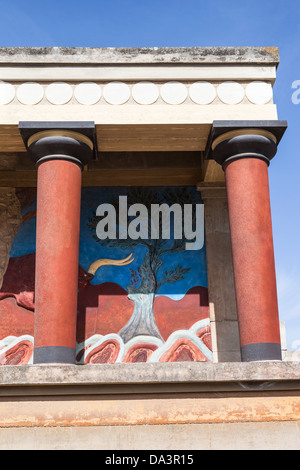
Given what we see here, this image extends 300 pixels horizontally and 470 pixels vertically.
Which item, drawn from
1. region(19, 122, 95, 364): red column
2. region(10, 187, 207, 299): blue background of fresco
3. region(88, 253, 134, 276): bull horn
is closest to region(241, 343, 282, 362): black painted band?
region(19, 122, 95, 364): red column

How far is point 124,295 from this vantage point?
408 inches

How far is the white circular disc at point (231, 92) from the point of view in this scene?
9.11 meters

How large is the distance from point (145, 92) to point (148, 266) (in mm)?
3307

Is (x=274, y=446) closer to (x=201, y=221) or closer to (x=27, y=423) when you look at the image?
(x=27, y=423)

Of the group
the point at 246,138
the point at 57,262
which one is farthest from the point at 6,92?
the point at 246,138

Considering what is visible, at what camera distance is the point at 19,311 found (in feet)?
33.7

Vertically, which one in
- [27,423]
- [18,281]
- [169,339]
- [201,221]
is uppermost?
[201,221]

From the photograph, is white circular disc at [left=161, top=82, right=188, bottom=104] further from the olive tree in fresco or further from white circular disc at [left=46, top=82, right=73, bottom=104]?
the olive tree in fresco

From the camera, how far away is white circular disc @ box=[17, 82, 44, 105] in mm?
9000

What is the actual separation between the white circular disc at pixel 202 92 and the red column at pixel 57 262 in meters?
2.33

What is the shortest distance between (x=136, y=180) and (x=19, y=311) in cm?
342

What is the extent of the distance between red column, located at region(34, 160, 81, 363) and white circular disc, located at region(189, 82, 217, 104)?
2.33m

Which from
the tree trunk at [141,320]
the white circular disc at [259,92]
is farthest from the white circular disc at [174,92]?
the tree trunk at [141,320]
